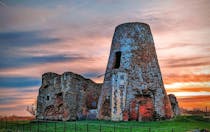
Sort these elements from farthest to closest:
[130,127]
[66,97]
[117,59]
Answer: [66,97]
[117,59]
[130,127]

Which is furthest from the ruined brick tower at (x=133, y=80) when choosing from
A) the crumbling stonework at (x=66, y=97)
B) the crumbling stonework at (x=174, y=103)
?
the crumbling stonework at (x=174, y=103)

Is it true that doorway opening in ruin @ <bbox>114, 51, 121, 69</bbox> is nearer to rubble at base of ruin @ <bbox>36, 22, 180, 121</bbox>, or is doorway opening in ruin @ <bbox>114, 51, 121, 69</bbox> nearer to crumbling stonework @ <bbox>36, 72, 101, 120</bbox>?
rubble at base of ruin @ <bbox>36, 22, 180, 121</bbox>

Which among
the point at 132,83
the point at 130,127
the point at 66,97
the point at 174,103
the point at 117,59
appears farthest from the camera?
the point at 174,103

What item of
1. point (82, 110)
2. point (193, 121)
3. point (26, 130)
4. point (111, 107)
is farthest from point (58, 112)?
point (193, 121)

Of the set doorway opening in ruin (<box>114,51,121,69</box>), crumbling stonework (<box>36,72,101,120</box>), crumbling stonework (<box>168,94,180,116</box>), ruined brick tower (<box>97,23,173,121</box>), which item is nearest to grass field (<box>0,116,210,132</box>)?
ruined brick tower (<box>97,23,173,121</box>)

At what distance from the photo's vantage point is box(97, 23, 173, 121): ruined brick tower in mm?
17016

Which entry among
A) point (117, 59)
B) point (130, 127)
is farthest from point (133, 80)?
point (130, 127)

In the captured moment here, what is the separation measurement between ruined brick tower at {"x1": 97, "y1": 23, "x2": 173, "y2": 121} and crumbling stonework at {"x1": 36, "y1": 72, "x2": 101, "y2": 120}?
3.39 meters

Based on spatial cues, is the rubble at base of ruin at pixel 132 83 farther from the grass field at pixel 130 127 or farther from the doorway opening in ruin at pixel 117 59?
the grass field at pixel 130 127

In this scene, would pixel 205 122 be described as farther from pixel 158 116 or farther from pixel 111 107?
Result: pixel 111 107

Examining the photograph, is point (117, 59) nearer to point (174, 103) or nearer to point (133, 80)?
point (133, 80)

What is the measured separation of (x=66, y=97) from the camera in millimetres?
20953

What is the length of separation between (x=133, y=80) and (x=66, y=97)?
5.35 meters

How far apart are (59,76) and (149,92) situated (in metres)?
6.98
